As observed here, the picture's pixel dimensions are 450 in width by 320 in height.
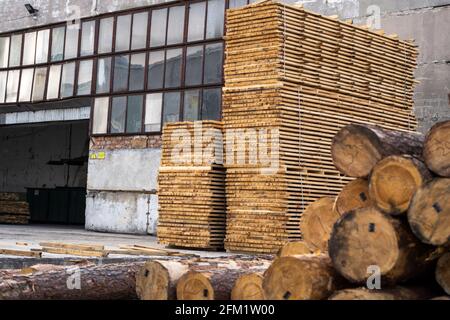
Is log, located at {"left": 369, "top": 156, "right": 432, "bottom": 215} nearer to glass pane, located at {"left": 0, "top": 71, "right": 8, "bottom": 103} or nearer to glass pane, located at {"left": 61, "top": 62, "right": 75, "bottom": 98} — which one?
glass pane, located at {"left": 61, "top": 62, "right": 75, "bottom": 98}

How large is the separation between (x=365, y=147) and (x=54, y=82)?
21.0m

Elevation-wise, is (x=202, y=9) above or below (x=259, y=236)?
above

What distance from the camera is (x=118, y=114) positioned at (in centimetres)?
2330

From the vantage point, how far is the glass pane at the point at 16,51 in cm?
2669

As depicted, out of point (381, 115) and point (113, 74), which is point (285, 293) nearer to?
point (381, 115)

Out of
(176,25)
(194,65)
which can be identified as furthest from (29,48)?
(194,65)

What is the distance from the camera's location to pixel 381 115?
1567cm

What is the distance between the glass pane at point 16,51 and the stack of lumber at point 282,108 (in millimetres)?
14956

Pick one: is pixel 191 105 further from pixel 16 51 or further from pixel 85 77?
pixel 16 51

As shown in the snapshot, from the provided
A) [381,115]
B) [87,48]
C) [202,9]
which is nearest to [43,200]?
[87,48]

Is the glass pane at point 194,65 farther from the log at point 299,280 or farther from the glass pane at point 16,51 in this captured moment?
the log at point 299,280
